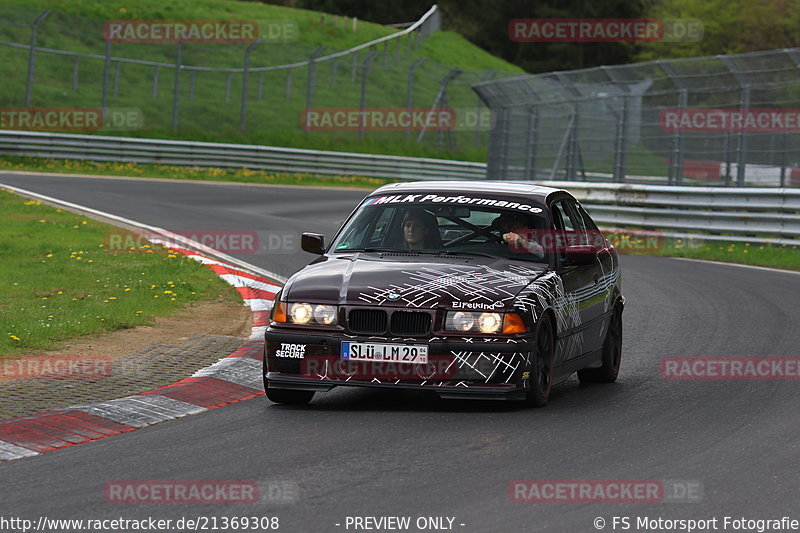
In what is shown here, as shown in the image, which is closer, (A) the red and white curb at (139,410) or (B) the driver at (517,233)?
(A) the red and white curb at (139,410)

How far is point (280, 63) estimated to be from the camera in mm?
Result: 48625

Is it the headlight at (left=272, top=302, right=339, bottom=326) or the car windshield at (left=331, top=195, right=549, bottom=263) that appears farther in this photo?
the car windshield at (left=331, top=195, right=549, bottom=263)

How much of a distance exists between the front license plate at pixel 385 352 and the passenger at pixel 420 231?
122 cm

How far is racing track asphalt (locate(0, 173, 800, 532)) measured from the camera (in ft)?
18.4

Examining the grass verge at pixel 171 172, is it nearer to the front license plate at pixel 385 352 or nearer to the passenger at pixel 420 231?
the passenger at pixel 420 231

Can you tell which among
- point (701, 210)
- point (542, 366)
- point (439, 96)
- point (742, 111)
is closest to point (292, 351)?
point (542, 366)

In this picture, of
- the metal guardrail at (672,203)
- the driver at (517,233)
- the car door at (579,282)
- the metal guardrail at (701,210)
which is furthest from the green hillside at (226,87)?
the driver at (517,233)

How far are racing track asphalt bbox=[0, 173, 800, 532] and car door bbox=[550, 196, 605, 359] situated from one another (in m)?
0.38

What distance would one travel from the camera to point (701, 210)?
22.2m

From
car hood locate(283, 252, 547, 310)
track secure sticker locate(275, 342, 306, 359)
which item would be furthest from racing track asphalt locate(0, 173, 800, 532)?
car hood locate(283, 252, 547, 310)

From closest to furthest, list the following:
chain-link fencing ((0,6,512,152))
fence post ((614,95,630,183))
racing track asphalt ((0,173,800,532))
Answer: racing track asphalt ((0,173,800,532)) < fence post ((614,95,630,183)) < chain-link fencing ((0,6,512,152))

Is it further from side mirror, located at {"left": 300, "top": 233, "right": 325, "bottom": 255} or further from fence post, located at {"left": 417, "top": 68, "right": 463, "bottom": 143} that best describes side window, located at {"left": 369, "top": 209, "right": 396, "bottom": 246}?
fence post, located at {"left": 417, "top": 68, "right": 463, "bottom": 143}

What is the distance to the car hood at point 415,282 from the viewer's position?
779cm

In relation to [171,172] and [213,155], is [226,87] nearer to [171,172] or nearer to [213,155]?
[213,155]
